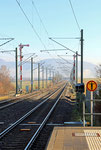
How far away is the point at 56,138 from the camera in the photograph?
8.72 metres

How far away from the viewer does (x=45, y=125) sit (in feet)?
49.9

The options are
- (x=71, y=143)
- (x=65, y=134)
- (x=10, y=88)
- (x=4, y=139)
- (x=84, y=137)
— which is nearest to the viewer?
(x=71, y=143)

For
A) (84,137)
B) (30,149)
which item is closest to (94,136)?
(84,137)

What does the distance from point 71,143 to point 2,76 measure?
7466 cm

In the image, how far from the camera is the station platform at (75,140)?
7.37 m

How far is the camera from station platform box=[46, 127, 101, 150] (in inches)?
290

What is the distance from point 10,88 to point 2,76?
22.3 ft

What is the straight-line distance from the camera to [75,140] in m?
8.30

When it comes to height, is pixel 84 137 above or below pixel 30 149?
above

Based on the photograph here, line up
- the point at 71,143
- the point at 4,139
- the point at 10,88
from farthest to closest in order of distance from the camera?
1. the point at 10,88
2. the point at 4,139
3. the point at 71,143

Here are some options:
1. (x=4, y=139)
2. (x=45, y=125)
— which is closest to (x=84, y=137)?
(x=4, y=139)

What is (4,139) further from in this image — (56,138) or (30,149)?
(56,138)

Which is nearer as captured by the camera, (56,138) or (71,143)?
(71,143)

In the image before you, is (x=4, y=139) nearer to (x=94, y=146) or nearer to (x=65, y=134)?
(x=65, y=134)
